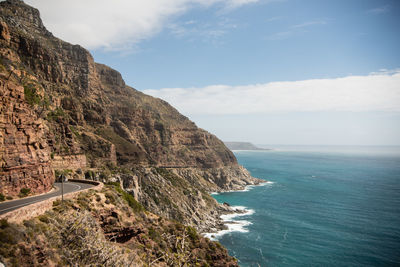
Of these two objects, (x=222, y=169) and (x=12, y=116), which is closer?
(x=12, y=116)

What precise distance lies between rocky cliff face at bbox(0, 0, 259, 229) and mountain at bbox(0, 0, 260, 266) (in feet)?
0.44

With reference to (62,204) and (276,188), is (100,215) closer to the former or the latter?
(62,204)

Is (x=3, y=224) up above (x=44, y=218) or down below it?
above

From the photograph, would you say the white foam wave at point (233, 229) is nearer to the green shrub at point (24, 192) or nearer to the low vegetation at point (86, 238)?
the low vegetation at point (86, 238)

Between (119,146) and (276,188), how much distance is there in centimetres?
10104

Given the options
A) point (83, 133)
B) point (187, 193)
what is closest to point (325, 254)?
point (187, 193)

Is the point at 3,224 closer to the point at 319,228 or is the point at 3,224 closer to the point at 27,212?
the point at 27,212

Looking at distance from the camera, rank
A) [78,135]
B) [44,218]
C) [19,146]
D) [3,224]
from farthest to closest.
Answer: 1. [78,135]
2. [19,146]
3. [44,218]
4. [3,224]

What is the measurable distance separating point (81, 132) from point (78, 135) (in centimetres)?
227

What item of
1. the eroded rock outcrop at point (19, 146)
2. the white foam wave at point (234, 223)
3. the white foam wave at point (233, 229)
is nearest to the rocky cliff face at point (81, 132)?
the eroded rock outcrop at point (19, 146)

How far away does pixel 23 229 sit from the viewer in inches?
751

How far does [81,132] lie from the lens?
78.4 meters

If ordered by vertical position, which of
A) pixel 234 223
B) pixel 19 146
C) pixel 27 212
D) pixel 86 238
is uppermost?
pixel 19 146

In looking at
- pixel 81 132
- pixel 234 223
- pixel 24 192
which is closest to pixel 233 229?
pixel 234 223
